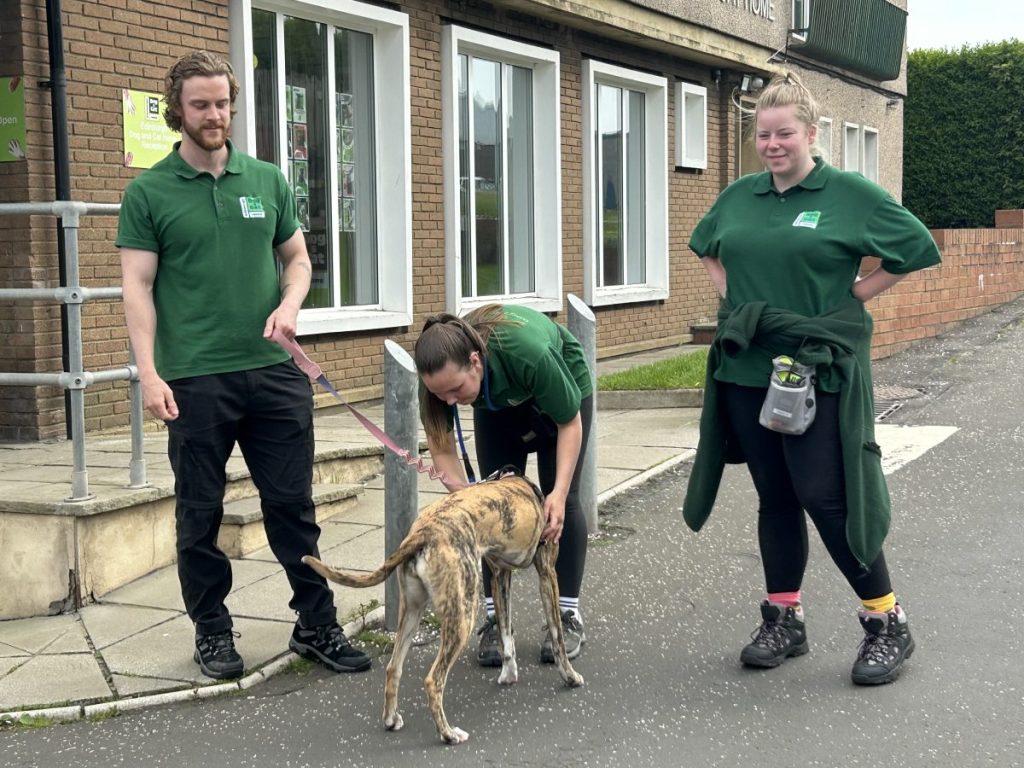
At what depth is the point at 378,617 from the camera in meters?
5.31

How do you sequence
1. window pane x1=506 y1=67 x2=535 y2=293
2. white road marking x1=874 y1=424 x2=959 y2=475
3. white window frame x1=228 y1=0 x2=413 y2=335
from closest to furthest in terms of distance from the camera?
1. white road marking x1=874 y1=424 x2=959 y2=475
2. white window frame x1=228 y1=0 x2=413 y2=335
3. window pane x1=506 y1=67 x2=535 y2=293

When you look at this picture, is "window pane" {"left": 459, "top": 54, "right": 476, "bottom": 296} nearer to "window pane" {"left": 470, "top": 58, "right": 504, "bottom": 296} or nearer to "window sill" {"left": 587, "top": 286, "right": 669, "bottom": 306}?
"window pane" {"left": 470, "top": 58, "right": 504, "bottom": 296}

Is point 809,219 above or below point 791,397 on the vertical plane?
above

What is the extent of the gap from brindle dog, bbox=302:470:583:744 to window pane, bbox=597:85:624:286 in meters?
10.4

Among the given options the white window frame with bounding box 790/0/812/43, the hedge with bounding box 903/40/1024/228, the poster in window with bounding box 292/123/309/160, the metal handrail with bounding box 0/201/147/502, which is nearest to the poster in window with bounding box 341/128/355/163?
the poster in window with bounding box 292/123/309/160

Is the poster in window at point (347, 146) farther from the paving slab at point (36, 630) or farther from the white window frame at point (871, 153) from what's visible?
the white window frame at point (871, 153)

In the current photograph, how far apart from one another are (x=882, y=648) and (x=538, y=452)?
1385 mm

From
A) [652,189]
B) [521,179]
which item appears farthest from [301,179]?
[652,189]

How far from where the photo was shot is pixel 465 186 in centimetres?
1201

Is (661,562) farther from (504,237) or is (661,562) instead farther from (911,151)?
(911,151)

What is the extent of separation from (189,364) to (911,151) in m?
24.9

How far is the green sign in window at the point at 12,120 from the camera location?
755 cm

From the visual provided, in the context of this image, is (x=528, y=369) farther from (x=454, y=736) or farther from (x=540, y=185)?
(x=540, y=185)

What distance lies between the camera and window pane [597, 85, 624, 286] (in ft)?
47.5
